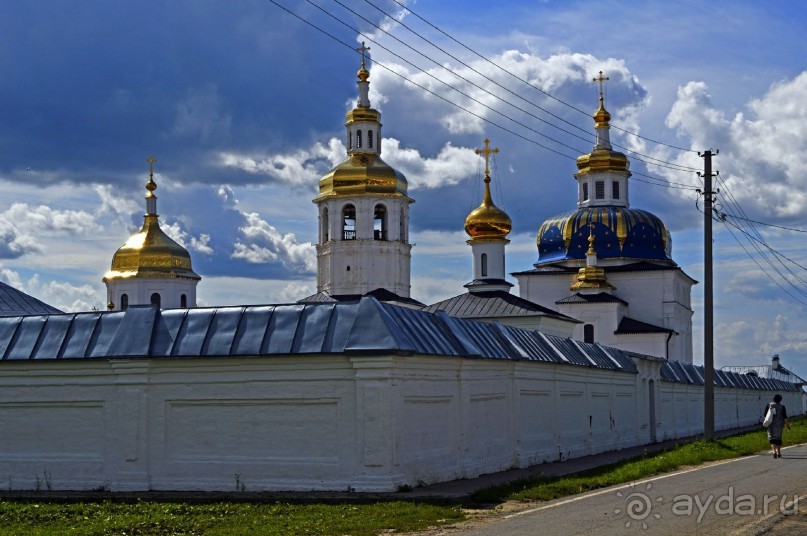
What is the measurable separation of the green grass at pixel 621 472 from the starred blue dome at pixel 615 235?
3508cm

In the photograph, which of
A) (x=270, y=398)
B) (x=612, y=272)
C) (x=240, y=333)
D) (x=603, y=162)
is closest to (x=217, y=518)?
(x=270, y=398)

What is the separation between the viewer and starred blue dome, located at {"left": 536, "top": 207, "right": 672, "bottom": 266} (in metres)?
65.6

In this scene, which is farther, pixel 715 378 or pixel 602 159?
pixel 602 159

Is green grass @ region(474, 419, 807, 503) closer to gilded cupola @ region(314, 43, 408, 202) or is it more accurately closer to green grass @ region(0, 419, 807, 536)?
green grass @ region(0, 419, 807, 536)

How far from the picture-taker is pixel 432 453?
1861 centimetres

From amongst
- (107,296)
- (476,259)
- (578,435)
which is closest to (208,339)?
(578,435)

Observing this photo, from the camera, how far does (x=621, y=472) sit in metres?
20.3

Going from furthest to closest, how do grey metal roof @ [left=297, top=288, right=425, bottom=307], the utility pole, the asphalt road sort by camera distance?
grey metal roof @ [left=297, top=288, right=425, bottom=307], the utility pole, the asphalt road

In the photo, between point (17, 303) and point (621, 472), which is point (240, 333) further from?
point (17, 303)

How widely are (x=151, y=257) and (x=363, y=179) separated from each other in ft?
53.8

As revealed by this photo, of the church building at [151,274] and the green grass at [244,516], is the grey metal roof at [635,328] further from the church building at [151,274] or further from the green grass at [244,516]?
the green grass at [244,516]

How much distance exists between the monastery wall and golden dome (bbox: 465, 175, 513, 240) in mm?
28487

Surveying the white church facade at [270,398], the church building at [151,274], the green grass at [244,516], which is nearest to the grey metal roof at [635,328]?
the church building at [151,274]

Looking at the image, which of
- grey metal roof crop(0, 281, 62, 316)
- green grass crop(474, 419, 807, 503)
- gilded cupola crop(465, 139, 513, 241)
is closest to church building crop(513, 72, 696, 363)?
gilded cupola crop(465, 139, 513, 241)
